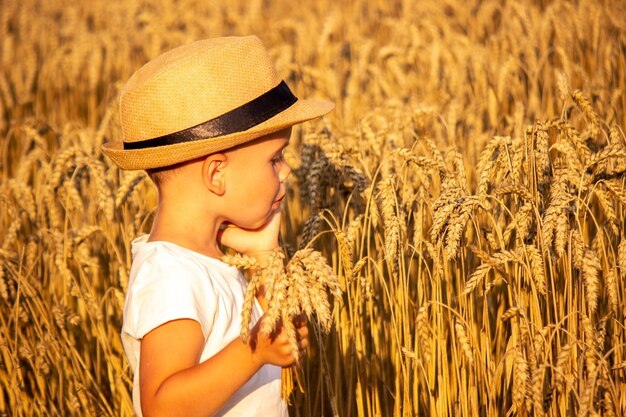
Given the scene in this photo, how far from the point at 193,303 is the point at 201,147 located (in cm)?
37

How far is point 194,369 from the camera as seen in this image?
5.66ft

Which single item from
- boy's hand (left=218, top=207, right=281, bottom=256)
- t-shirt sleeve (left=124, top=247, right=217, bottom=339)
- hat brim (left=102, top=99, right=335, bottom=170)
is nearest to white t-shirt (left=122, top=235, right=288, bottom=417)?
t-shirt sleeve (left=124, top=247, right=217, bottom=339)

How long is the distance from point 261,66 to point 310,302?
2.45ft

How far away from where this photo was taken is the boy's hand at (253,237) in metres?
2.21

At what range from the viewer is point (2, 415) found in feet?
9.44

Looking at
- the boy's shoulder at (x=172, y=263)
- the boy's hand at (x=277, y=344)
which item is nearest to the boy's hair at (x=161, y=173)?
the boy's shoulder at (x=172, y=263)

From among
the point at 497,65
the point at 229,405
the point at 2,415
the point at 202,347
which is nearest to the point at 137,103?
the point at 202,347

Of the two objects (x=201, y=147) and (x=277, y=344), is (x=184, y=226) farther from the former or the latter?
(x=277, y=344)

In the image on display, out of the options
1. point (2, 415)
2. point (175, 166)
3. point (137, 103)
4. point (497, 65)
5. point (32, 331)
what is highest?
point (497, 65)

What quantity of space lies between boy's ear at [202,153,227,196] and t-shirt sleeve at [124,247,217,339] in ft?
0.64

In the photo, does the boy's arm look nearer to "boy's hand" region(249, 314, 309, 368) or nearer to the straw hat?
"boy's hand" region(249, 314, 309, 368)

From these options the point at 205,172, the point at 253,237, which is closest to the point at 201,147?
the point at 205,172

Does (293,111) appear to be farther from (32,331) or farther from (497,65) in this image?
(497,65)

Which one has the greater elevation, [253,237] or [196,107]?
[196,107]
